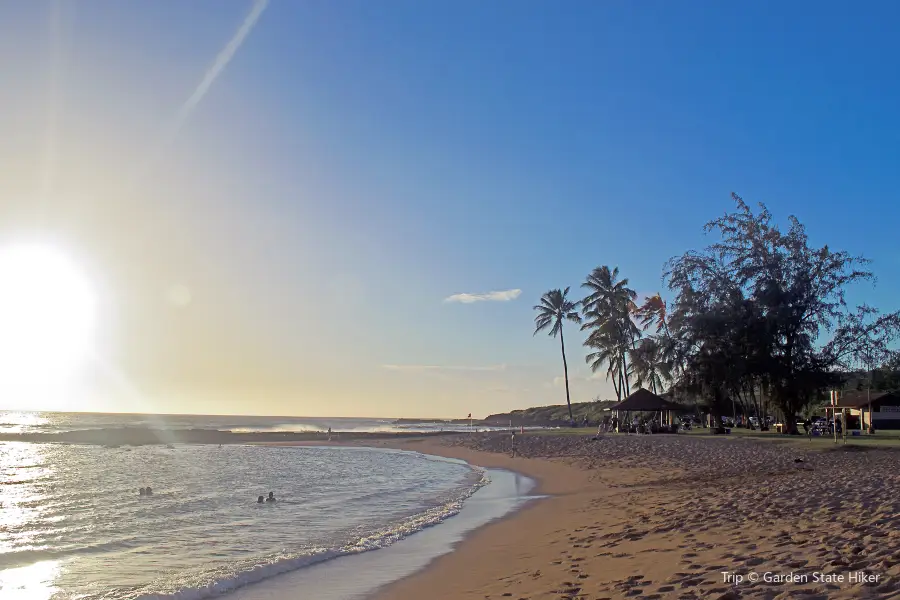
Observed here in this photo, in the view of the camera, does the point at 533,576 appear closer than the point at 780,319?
Yes

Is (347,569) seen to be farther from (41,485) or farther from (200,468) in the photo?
(200,468)

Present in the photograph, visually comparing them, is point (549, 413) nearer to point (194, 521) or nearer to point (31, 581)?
point (194, 521)

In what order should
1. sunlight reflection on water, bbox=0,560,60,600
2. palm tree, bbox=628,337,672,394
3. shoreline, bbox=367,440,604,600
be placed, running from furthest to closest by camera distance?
1. palm tree, bbox=628,337,672,394
2. sunlight reflection on water, bbox=0,560,60,600
3. shoreline, bbox=367,440,604,600

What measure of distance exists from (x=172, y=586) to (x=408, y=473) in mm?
18957

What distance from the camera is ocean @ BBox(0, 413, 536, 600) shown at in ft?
32.6

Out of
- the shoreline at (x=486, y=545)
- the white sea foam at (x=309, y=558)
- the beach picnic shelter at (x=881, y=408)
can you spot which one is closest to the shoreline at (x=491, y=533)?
the shoreline at (x=486, y=545)

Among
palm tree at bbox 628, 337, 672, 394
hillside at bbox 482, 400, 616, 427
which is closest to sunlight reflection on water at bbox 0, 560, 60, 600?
palm tree at bbox 628, 337, 672, 394

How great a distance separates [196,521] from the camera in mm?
15703

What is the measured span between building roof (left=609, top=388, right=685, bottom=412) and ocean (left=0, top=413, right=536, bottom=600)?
16121 millimetres

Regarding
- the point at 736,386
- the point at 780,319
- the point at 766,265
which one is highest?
the point at 766,265

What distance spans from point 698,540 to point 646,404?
34132mm

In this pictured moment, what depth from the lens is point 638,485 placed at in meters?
18.3

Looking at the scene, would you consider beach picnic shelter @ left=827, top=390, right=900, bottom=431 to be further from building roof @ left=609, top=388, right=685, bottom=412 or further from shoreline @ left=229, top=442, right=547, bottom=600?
shoreline @ left=229, top=442, right=547, bottom=600

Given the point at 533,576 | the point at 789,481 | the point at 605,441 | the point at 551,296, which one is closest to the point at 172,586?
the point at 533,576
